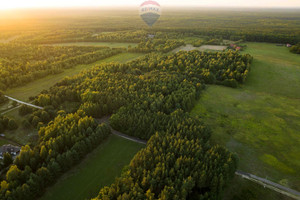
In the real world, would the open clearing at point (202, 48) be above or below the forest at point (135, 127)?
above

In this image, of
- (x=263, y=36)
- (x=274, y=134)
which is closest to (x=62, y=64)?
(x=274, y=134)

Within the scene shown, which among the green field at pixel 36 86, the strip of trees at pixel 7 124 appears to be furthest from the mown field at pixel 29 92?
the strip of trees at pixel 7 124

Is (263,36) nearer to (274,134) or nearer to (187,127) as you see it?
(274,134)

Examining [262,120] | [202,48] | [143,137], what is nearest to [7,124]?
[143,137]

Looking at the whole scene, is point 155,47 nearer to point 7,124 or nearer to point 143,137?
point 143,137

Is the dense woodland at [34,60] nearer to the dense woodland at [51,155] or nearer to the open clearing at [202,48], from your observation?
the open clearing at [202,48]
